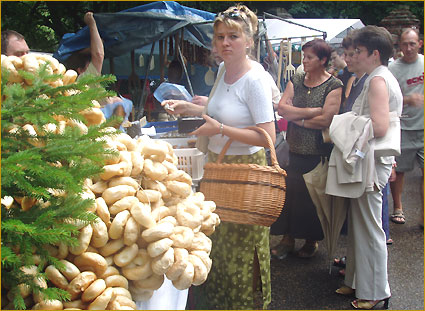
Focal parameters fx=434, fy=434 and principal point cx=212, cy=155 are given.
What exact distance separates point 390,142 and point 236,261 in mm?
1322

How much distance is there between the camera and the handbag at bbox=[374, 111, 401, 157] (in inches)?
112

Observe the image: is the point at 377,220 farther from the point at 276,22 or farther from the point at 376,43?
the point at 276,22

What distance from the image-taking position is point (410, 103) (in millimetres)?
4762

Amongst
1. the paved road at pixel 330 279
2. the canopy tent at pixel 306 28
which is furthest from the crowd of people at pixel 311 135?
the canopy tent at pixel 306 28

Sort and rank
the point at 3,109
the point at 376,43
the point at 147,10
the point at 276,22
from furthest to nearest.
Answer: the point at 276,22 → the point at 147,10 → the point at 376,43 → the point at 3,109

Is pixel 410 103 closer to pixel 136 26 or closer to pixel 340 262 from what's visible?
pixel 340 262

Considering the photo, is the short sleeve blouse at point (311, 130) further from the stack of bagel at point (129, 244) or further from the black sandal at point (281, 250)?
the stack of bagel at point (129, 244)

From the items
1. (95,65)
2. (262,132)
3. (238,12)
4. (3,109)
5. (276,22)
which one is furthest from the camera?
(276,22)

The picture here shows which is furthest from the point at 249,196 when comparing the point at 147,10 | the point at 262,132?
the point at 147,10

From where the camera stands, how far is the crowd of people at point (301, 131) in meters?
2.34

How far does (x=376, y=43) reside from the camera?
3.02m

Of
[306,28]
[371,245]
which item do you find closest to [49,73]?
[371,245]

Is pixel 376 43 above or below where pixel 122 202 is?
above

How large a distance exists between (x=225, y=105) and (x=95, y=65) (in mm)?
1707
